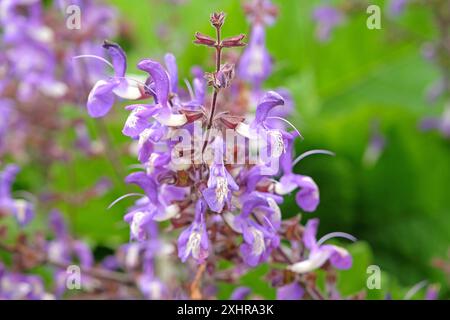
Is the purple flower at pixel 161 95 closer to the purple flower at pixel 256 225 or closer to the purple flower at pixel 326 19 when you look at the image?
the purple flower at pixel 256 225

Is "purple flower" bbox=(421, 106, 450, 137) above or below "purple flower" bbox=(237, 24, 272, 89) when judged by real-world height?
below

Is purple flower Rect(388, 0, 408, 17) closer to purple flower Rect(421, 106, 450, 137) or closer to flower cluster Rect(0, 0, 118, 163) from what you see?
purple flower Rect(421, 106, 450, 137)

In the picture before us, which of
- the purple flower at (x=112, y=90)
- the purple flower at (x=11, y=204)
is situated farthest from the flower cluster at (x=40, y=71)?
the purple flower at (x=112, y=90)

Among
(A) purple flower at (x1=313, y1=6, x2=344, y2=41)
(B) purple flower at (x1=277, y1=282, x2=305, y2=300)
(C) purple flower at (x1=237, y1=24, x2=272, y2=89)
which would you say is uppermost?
(A) purple flower at (x1=313, y1=6, x2=344, y2=41)

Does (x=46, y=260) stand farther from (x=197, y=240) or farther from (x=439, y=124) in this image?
(x=439, y=124)

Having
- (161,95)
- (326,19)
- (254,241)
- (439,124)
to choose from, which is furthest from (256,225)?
(326,19)

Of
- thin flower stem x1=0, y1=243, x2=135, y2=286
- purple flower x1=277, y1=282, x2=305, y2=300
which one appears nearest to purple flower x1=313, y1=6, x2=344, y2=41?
thin flower stem x1=0, y1=243, x2=135, y2=286
